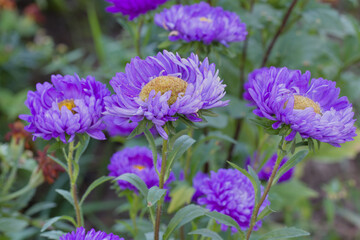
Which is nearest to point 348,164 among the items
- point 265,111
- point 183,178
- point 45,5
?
point 183,178

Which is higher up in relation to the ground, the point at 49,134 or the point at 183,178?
the point at 49,134

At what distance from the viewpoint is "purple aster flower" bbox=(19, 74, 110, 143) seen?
1.66 feet

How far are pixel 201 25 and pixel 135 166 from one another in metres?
0.27

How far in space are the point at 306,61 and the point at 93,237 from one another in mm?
822

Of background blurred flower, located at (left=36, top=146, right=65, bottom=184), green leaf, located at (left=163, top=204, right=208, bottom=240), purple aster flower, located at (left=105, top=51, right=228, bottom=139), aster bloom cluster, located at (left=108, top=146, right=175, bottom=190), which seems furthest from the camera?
background blurred flower, located at (left=36, top=146, right=65, bottom=184)

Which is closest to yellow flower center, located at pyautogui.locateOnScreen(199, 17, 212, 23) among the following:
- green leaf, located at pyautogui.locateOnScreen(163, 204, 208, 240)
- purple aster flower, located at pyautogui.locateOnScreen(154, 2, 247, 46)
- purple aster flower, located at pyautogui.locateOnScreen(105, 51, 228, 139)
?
purple aster flower, located at pyautogui.locateOnScreen(154, 2, 247, 46)

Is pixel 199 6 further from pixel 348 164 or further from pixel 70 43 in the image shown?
pixel 70 43

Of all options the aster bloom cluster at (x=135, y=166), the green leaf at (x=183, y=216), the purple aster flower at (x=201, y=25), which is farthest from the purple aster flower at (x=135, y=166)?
the purple aster flower at (x=201, y=25)

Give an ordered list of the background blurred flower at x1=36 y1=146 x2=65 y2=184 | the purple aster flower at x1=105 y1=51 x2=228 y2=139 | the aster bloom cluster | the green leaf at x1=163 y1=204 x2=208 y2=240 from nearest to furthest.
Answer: the purple aster flower at x1=105 y1=51 x2=228 y2=139 → the green leaf at x1=163 y1=204 x2=208 y2=240 → the aster bloom cluster → the background blurred flower at x1=36 y1=146 x2=65 y2=184

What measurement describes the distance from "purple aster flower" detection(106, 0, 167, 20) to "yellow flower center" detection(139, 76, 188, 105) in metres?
0.30

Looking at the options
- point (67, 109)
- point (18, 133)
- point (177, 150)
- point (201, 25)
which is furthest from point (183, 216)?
point (18, 133)

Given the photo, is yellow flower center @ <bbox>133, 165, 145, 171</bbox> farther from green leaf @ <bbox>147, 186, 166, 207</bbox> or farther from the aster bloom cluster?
green leaf @ <bbox>147, 186, 166, 207</bbox>

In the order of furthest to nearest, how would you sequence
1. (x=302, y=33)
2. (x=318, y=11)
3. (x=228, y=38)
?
(x=302, y=33) → (x=318, y=11) → (x=228, y=38)

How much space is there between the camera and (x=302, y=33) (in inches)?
47.8
